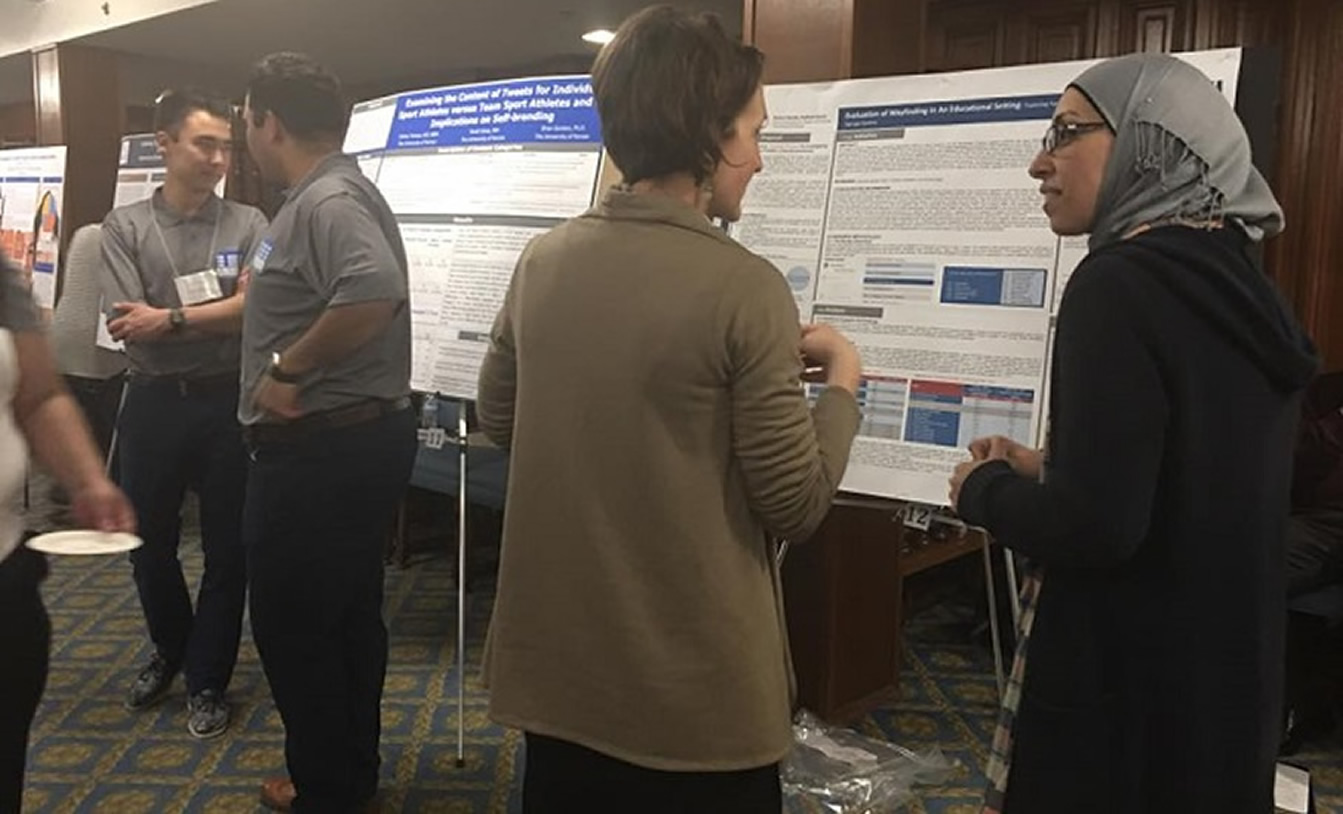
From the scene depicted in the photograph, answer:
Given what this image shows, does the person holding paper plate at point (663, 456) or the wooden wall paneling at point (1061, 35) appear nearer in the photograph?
the person holding paper plate at point (663, 456)

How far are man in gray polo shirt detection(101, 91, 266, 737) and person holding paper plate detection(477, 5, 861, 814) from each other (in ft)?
5.70

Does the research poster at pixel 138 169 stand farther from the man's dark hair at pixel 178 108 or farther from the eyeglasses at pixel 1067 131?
the eyeglasses at pixel 1067 131

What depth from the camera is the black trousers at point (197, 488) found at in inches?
108

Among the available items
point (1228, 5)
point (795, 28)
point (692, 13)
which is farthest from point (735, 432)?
point (1228, 5)

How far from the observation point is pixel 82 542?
1.38m

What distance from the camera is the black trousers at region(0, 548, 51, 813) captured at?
4.09ft

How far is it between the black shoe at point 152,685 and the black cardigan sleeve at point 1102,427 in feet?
8.34

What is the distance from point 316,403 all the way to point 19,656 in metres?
0.81

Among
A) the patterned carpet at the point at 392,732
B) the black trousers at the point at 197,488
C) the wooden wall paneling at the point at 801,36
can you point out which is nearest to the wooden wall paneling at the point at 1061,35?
the wooden wall paneling at the point at 801,36

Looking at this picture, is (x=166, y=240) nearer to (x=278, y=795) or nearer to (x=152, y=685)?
(x=152, y=685)

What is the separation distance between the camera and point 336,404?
2035 mm

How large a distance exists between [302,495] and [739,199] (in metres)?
1.13

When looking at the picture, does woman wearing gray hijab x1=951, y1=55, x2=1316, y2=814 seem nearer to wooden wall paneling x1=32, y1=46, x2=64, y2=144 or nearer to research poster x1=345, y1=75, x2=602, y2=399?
research poster x1=345, y1=75, x2=602, y2=399

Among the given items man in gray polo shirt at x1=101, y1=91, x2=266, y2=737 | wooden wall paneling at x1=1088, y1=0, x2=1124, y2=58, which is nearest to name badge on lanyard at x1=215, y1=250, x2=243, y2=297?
man in gray polo shirt at x1=101, y1=91, x2=266, y2=737
